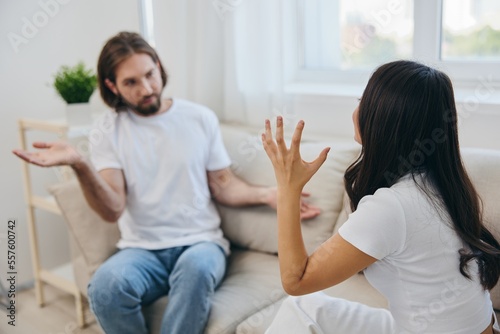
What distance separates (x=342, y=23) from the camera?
2.46m

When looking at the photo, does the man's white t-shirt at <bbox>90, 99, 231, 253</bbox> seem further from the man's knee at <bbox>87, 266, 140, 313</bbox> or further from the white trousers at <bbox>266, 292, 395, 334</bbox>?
the white trousers at <bbox>266, 292, 395, 334</bbox>

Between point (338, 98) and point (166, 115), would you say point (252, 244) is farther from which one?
point (338, 98)

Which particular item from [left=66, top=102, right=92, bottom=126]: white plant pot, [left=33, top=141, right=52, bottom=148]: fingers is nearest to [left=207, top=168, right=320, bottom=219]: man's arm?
[left=33, top=141, right=52, bottom=148]: fingers

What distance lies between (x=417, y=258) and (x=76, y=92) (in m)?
1.74

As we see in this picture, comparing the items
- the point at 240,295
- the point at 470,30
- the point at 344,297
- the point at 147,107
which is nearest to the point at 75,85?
the point at 147,107

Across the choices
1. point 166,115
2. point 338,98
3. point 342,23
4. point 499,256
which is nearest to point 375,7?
point 342,23

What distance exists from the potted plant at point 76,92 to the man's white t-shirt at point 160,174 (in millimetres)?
438

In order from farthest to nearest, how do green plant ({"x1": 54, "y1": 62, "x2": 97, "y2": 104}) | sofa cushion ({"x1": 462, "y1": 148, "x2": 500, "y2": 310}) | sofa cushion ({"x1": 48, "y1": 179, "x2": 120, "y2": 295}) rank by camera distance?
green plant ({"x1": 54, "y1": 62, "x2": 97, "y2": 104}) → sofa cushion ({"x1": 48, "y1": 179, "x2": 120, "y2": 295}) → sofa cushion ({"x1": 462, "y1": 148, "x2": 500, "y2": 310})

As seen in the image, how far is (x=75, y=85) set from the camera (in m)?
2.43

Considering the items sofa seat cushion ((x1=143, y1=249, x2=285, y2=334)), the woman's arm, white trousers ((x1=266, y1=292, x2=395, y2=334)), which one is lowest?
sofa seat cushion ((x1=143, y1=249, x2=285, y2=334))

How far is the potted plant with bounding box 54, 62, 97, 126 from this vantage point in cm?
242

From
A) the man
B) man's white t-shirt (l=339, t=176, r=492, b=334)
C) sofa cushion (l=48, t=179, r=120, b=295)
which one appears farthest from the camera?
sofa cushion (l=48, t=179, r=120, b=295)

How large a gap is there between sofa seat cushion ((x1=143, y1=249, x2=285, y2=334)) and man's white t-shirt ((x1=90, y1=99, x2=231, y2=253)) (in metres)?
0.13

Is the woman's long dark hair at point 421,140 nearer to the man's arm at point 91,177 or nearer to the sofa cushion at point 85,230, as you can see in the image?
the man's arm at point 91,177
